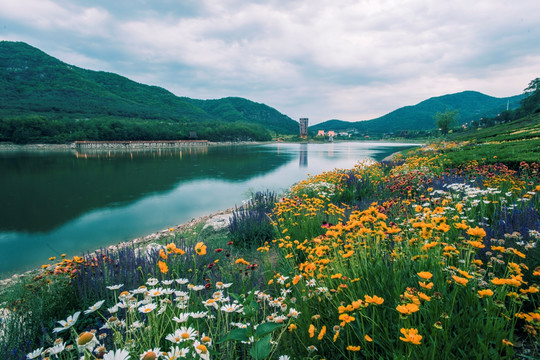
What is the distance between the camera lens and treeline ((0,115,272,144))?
70988 millimetres

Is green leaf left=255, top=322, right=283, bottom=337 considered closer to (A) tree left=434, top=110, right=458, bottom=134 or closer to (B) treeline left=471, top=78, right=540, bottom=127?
(A) tree left=434, top=110, right=458, bottom=134

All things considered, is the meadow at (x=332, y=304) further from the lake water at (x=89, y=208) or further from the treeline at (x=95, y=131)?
the treeline at (x=95, y=131)

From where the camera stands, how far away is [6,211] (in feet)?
41.6

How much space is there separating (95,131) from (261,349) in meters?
103

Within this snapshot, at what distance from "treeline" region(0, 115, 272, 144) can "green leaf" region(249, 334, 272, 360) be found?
314ft

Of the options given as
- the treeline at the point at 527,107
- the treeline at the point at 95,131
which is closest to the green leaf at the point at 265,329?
the treeline at the point at 527,107

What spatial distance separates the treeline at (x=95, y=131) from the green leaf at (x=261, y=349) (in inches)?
3773

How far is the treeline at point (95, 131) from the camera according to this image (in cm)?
7099

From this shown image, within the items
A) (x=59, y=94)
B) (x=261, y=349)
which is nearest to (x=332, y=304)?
(x=261, y=349)

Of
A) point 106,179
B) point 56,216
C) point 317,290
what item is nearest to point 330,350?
point 317,290

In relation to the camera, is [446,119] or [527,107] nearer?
[446,119]

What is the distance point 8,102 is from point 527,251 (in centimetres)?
14794

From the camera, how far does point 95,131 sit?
8500cm

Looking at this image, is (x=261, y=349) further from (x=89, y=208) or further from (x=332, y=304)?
(x=89, y=208)
